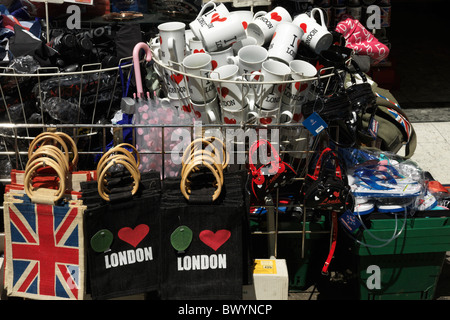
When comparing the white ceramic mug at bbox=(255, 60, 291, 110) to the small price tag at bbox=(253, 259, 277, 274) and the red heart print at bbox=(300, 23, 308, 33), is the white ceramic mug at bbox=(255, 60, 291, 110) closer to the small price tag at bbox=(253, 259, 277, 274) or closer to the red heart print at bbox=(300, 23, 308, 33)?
the red heart print at bbox=(300, 23, 308, 33)

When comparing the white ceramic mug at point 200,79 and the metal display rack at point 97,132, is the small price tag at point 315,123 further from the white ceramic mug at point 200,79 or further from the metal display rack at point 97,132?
the white ceramic mug at point 200,79

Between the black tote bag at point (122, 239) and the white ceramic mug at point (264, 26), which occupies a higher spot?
the white ceramic mug at point (264, 26)

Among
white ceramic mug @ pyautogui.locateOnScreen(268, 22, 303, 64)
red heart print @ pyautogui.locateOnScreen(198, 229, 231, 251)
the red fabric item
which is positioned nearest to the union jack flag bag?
red heart print @ pyautogui.locateOnScreen(198, 229, 231, 251)

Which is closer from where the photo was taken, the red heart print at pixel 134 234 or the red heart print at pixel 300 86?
the red heart print at pixel 134 234

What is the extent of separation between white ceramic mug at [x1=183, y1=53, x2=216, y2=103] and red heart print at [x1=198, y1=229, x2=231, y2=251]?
0.77 meters

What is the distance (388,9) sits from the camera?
16.2 ft

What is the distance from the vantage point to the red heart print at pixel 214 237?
2486 millimetres

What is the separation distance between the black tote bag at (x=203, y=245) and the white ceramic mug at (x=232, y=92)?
535 millimetres

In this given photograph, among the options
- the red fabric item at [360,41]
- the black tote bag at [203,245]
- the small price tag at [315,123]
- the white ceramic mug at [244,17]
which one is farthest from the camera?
the red fabric item at [360,41]

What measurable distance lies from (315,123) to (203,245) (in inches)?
30.7

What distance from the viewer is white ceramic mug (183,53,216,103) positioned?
9.45 feet

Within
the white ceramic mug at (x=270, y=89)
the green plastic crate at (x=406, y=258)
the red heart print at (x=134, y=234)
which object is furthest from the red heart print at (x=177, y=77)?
the green plastic crate at (x=406, y=258)
